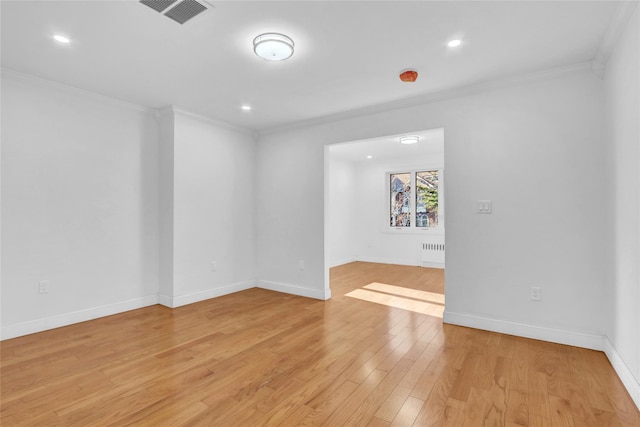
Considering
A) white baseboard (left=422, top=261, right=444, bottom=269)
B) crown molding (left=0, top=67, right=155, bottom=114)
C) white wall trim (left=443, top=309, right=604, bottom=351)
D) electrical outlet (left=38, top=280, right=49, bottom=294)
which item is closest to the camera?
white wall trim (left=443, top=309, right=604, bottom=351)

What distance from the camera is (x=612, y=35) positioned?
2.26 metres

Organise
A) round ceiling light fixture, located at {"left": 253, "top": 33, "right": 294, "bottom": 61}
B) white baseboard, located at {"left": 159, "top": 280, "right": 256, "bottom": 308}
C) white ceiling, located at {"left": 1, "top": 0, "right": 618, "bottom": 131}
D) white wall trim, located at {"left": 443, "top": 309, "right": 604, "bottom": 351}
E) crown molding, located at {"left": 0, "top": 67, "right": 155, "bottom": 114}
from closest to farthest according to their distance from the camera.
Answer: white ceiling, located at {"left": 1, "top": 0, "right": 618, "bottom": 131}
round ceiling light fixture, located at {"left": 253, "top": 33, "right": 294, "bottom": 61}
white wall trim, located at {"left": 443, "top": 309, "right": 604, "bottom": 351}
crown molding, located at {"left": 0, "top": 67, "right": 155, "bottom": 114}
white baseboard, located at {"left": 159, "top": 280, "right": 256, "bottom": 308}

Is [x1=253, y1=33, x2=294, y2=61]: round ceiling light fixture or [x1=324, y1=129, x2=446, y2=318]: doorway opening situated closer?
[x1=253, y1=33, x2=294, y2=61]: round ceiling light fixture

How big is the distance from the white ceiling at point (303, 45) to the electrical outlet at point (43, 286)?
2.04m

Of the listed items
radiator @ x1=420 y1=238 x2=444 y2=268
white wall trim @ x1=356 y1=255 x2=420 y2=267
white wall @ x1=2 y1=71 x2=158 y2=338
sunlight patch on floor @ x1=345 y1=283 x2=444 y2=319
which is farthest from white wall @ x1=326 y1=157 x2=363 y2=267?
white wall @ x1=2 y1=71 x2=158 y2=338

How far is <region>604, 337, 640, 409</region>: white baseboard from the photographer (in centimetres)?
193

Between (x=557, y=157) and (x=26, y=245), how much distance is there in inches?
201

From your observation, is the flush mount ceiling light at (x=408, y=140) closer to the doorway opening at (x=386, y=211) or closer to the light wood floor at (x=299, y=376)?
the doorway opening at (x=386, y=211)

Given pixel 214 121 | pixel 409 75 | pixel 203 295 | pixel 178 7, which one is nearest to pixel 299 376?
pixel 203 295

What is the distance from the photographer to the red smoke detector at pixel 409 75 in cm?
292

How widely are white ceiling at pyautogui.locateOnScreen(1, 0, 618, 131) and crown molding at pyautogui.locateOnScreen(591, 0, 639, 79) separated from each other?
0.15ft

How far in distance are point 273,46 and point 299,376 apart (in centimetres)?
245

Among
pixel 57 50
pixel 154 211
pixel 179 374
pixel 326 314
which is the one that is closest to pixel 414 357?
pixel 326 314

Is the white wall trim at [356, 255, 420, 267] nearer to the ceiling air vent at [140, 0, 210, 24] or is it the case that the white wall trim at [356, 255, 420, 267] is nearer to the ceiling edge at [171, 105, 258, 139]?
the ceiling edge at [171, 105, 258, 139]
